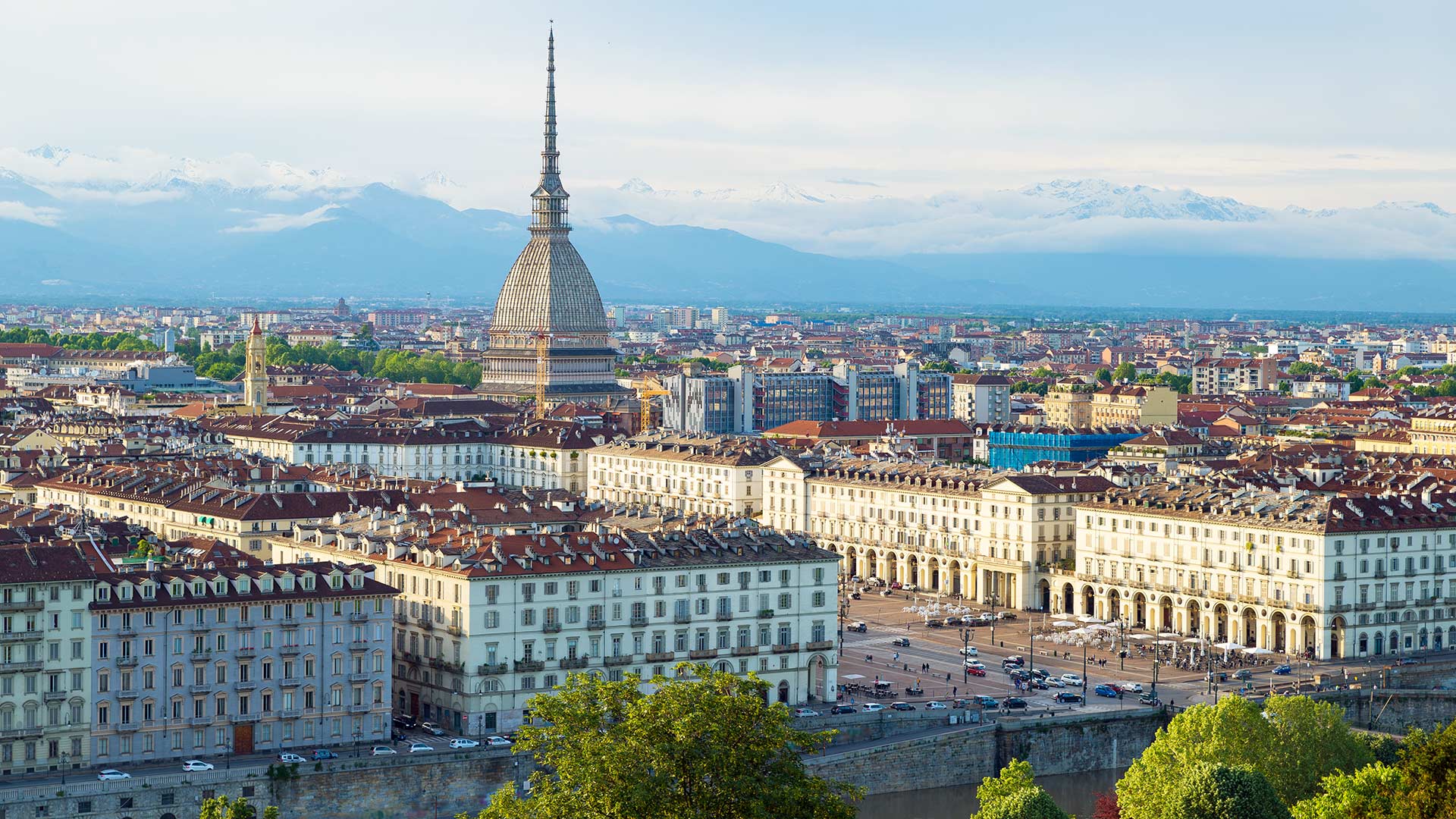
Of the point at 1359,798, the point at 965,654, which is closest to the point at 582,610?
the point at 965,654

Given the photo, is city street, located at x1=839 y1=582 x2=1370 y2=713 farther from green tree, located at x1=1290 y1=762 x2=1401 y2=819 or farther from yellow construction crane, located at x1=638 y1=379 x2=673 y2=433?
yellow construction crane, located at x1=638 y1=379 x2=673 y2=433

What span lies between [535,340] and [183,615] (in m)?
137

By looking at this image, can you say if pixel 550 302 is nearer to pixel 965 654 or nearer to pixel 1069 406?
pixel 1069 406

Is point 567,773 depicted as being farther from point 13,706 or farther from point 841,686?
point 841,686

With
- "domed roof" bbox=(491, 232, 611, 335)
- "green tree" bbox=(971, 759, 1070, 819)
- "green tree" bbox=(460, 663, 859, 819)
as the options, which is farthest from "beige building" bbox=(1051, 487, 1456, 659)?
"domed roof" bbox=(491, 232, 611, 335)

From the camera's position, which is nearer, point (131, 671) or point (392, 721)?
point (131, 671)

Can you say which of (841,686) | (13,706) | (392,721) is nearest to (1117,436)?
(841,686)

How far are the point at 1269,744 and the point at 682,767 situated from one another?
17869mm

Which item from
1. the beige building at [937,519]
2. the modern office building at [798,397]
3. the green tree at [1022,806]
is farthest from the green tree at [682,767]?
the modern office building at [798,397]

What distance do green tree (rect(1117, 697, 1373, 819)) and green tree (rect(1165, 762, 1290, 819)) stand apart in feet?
14.3

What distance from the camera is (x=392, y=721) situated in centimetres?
5875

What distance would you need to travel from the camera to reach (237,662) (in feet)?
180

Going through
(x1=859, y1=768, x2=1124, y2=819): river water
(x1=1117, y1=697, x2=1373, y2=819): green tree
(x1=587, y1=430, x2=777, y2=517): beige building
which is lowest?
(x1=859, y1=768, x2=1124, y2=819): river water

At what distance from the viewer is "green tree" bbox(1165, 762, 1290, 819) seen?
4394 cm
